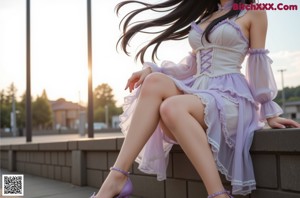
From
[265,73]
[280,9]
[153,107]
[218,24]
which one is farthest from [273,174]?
[280,9]

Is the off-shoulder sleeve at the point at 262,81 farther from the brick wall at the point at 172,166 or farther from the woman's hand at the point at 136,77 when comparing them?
the woman's hand at the point at 136,77

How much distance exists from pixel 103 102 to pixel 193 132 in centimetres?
6207

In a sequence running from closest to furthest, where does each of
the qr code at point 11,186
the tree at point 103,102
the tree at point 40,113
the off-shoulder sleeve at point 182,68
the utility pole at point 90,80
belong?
the off-shoulder sleeve at point 182,68 < the qr code at point 11,186 < the utility pole at point 90,80 < the tree at point 40,113 < the tree at point 103,102

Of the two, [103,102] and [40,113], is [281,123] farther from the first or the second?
[103,102]

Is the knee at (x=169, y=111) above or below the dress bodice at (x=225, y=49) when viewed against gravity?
below

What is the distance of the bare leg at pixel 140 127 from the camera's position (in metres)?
1.91

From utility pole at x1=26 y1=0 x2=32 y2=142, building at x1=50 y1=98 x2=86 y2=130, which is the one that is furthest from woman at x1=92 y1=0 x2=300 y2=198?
building at x1=50 y1=98 x2=86 y2=130

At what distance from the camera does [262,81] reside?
2066 millimetres

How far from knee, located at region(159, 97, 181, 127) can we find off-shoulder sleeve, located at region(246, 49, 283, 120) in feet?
1.71

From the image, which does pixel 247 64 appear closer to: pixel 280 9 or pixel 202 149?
pixel 280 9

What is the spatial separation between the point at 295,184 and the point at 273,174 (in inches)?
5.5

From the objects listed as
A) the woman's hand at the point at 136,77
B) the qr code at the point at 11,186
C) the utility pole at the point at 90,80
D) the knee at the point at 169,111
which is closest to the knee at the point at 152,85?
the knee at the point at 169,111

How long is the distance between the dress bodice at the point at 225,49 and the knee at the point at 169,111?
0.46 metres

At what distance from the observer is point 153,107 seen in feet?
6.27
